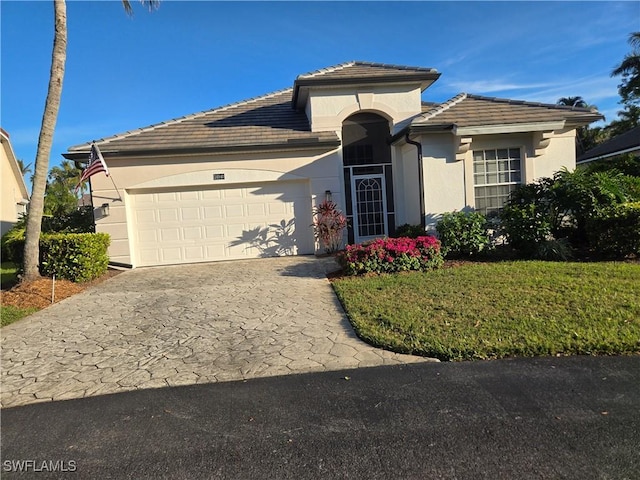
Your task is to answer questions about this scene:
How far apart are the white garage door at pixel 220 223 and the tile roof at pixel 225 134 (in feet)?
3.94

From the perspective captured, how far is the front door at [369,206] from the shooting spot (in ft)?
42.8

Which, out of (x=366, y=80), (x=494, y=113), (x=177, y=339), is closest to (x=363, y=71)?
(x=366, y=80)

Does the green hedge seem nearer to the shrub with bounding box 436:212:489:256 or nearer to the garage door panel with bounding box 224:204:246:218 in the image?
the garage door panel with bounding box 224:204:246:218

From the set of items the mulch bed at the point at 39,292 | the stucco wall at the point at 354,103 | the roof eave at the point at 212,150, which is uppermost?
the stucco wall at the point at 354,103

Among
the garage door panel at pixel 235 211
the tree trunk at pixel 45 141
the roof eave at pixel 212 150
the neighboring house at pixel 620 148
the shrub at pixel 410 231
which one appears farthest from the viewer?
the neighboring house at pixel 620 148

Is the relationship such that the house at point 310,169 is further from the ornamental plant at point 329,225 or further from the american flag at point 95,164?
the american flag at point 95,164

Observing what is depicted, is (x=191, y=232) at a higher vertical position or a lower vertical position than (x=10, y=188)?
lower

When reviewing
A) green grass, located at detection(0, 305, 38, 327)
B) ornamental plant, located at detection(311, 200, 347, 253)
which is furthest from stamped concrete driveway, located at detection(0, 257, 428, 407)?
ornamental plant, located at detection(311, 200, 347, 253)

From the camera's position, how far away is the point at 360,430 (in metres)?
3.30

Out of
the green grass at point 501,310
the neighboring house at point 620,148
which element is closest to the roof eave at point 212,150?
the green grass at point 501,310

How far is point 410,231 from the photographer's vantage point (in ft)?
37.2

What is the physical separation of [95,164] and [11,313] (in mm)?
4601

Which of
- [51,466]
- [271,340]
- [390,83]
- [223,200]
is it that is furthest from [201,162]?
[51,466]

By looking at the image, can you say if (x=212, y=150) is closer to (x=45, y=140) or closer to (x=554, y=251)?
(x=45, y=140)
